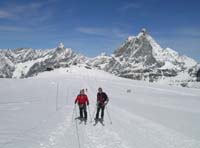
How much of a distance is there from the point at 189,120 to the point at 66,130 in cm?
992

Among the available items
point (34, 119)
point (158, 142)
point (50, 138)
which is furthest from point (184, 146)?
point (34, 119)

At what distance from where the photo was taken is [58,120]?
2006cm

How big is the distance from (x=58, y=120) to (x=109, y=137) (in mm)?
6231

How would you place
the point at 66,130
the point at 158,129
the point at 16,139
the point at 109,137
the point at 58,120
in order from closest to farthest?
the point at 16,139 → the point at 109,137 → the point at 66,130 → the point at 158,129 → the point at 58,120

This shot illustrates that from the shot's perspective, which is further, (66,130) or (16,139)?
(66,130)

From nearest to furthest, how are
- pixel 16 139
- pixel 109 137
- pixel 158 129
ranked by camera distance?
pixel 16 139
pixel 109 137
pixel 158 129

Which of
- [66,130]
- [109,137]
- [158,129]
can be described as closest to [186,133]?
[158,129]

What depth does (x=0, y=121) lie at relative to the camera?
18.1 m

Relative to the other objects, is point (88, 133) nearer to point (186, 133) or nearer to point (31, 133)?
point (31, 133)

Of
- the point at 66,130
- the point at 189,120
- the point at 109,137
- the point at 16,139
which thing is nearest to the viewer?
the point at 16,139

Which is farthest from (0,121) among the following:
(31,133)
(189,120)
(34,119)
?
(189,120)

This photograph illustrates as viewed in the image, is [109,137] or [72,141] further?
[109,137]

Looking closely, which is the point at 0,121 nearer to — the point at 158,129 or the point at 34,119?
the point at 34,119


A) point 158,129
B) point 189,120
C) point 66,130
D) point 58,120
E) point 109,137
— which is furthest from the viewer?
point 189,120
